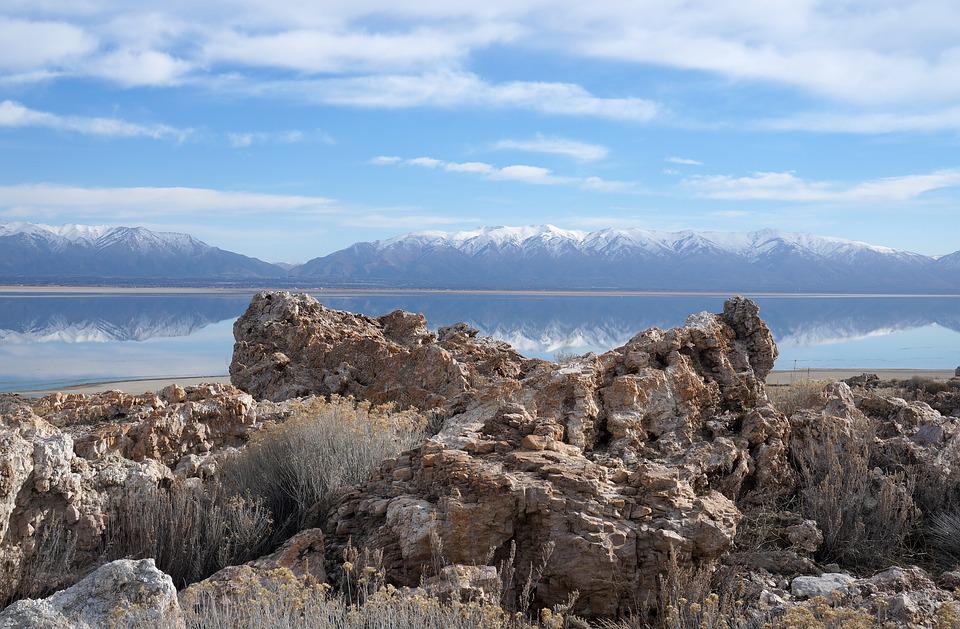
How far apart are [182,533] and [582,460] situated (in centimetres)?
230

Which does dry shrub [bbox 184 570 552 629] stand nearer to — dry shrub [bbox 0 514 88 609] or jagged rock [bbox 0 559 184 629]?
jagged rock [bbox 0 559 184 629]

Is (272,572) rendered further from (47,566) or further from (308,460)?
(308,460)

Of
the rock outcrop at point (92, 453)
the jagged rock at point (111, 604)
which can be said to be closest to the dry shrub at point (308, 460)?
the rock outcrop at point (92, 453)

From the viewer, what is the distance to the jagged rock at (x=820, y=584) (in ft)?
14.2

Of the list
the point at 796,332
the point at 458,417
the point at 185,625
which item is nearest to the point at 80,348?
the point at 458,417

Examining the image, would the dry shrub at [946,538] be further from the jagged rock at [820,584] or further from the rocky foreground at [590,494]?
the jagged rock at [820,584]

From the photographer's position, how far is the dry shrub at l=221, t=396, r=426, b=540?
522cm

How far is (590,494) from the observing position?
446cm

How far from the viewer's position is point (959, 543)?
5.02m

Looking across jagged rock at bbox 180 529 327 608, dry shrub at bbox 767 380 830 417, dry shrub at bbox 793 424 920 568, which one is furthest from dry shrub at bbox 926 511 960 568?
jagged rock at bbox 180 529 327 608

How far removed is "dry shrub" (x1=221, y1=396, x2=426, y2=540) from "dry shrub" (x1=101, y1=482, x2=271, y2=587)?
0.84 ft

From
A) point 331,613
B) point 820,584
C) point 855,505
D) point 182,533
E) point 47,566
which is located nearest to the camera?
point 331,613

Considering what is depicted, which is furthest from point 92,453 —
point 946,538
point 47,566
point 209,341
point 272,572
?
point 209,341

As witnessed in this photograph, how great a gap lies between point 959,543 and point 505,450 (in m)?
2.81
